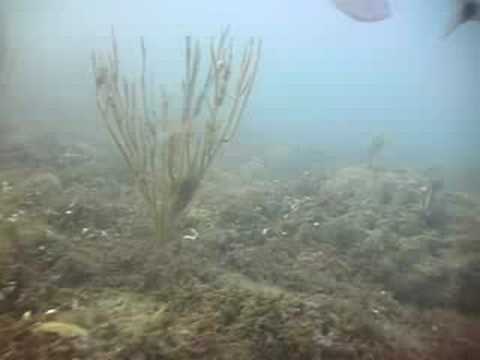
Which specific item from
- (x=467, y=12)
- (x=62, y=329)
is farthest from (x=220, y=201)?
(x=467, y=12)

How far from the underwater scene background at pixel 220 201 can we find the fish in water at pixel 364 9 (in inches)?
1.4

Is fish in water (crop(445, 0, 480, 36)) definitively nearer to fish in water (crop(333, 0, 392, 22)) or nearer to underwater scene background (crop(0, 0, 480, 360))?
underwater scene background (crop(0, 0, 480, 360))

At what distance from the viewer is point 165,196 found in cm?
371

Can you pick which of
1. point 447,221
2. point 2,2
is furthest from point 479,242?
point 2,2

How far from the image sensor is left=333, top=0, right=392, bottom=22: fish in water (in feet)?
12.0

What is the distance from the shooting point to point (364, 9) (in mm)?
3699

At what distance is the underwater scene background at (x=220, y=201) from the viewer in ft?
8.93

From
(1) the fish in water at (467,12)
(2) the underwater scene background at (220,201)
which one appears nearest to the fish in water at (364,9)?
(2) the underwater scene background at (220,201)

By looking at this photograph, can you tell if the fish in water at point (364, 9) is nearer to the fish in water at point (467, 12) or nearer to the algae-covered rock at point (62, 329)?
the fish in water at point (467, 12)

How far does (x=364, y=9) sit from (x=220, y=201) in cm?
176

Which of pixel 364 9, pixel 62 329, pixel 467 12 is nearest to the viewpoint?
pixel 62 329

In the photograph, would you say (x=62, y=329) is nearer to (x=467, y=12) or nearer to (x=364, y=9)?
(x=364, y=9)

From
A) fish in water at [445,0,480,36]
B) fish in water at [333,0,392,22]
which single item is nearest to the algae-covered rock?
fish in water at [333,0,392,22]

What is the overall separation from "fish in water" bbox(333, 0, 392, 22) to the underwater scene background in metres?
0.03
